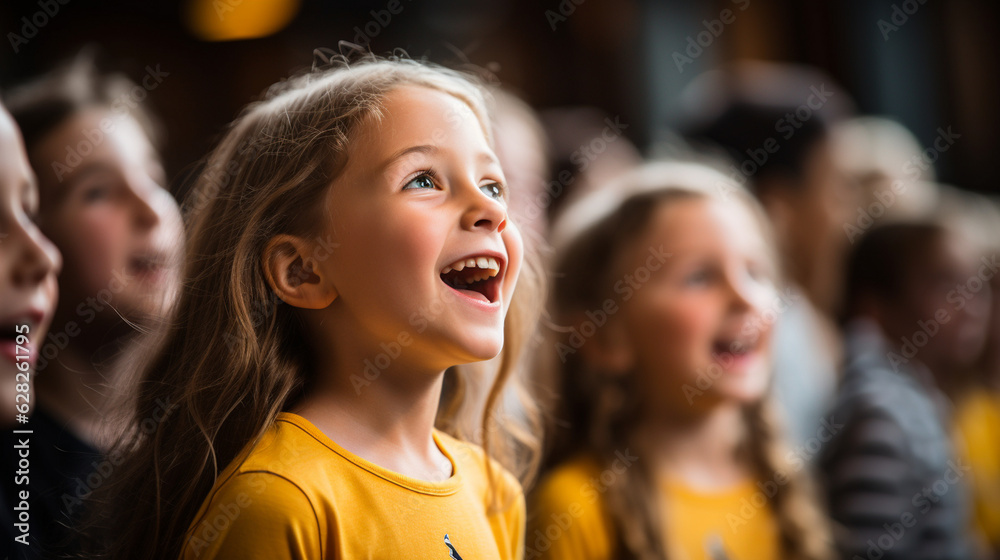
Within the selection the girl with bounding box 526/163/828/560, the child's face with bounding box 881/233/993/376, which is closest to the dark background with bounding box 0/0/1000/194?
the child's face with bounding box 881/233/993/376

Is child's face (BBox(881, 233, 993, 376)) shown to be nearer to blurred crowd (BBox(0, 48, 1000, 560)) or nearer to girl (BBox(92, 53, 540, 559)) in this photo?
blurred crowd (BBox(0, 48, 1000, 560))

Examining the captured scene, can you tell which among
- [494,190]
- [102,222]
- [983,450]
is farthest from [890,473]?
[102,222]

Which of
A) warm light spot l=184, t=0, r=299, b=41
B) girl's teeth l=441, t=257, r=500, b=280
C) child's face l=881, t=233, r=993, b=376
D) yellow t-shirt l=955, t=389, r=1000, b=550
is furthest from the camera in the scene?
warm light spot l=184, t=0, r=299, b=41

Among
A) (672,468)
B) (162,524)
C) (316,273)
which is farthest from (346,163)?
(672,468)

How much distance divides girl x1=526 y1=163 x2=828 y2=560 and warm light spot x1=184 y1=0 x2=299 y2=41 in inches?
123

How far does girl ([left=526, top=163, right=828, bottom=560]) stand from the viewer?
1.31 metres

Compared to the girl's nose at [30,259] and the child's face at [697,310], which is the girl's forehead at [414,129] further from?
the child's face at [697,310]

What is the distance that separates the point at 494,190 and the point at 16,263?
57 cm

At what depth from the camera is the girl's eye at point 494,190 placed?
2.99 feet

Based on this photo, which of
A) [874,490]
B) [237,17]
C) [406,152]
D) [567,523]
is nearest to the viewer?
[406,152]

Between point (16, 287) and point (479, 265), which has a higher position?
point (479, 265)

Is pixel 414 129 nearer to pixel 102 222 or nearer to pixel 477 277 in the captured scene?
pixel 477 277

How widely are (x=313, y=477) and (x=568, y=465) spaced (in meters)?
0.65

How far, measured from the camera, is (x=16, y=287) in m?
0.93
